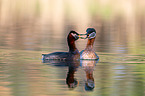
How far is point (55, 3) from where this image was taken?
184 ft

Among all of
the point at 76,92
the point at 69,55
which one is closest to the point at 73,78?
the point at 76,92

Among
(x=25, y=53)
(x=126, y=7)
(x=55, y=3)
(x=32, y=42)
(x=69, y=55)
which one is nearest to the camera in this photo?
(x=69, y=55)

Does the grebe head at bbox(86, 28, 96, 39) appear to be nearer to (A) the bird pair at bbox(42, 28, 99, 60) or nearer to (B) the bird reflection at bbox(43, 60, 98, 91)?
(A) the bird pair at bbox(42, 28, 99, 60)

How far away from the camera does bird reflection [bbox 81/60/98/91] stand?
11758 mm

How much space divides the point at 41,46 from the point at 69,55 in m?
4.37

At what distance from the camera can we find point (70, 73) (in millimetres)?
13648

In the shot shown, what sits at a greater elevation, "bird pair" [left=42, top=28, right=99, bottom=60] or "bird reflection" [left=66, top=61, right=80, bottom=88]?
"bird pair" [left=42, top=28, right=99, bottom=60]

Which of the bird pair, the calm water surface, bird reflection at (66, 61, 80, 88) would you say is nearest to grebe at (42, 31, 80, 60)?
the bird pair

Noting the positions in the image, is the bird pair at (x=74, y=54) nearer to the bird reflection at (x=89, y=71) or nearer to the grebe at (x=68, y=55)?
the grebe at (x=68, y=55)

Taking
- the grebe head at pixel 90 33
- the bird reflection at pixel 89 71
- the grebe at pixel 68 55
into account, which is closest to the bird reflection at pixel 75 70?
the bird reflection at pixel 89 71

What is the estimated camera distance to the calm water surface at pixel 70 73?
11.2 m

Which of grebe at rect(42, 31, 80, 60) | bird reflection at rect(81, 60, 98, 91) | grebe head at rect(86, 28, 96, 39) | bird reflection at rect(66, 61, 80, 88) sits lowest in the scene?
bird reflection at rect(81, 60, 98, 91)

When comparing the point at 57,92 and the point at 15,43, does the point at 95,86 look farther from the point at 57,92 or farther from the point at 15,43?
the point at 15,43

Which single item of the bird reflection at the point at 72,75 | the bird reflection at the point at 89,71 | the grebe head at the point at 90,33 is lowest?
the bird reflection at the point at 89,71
